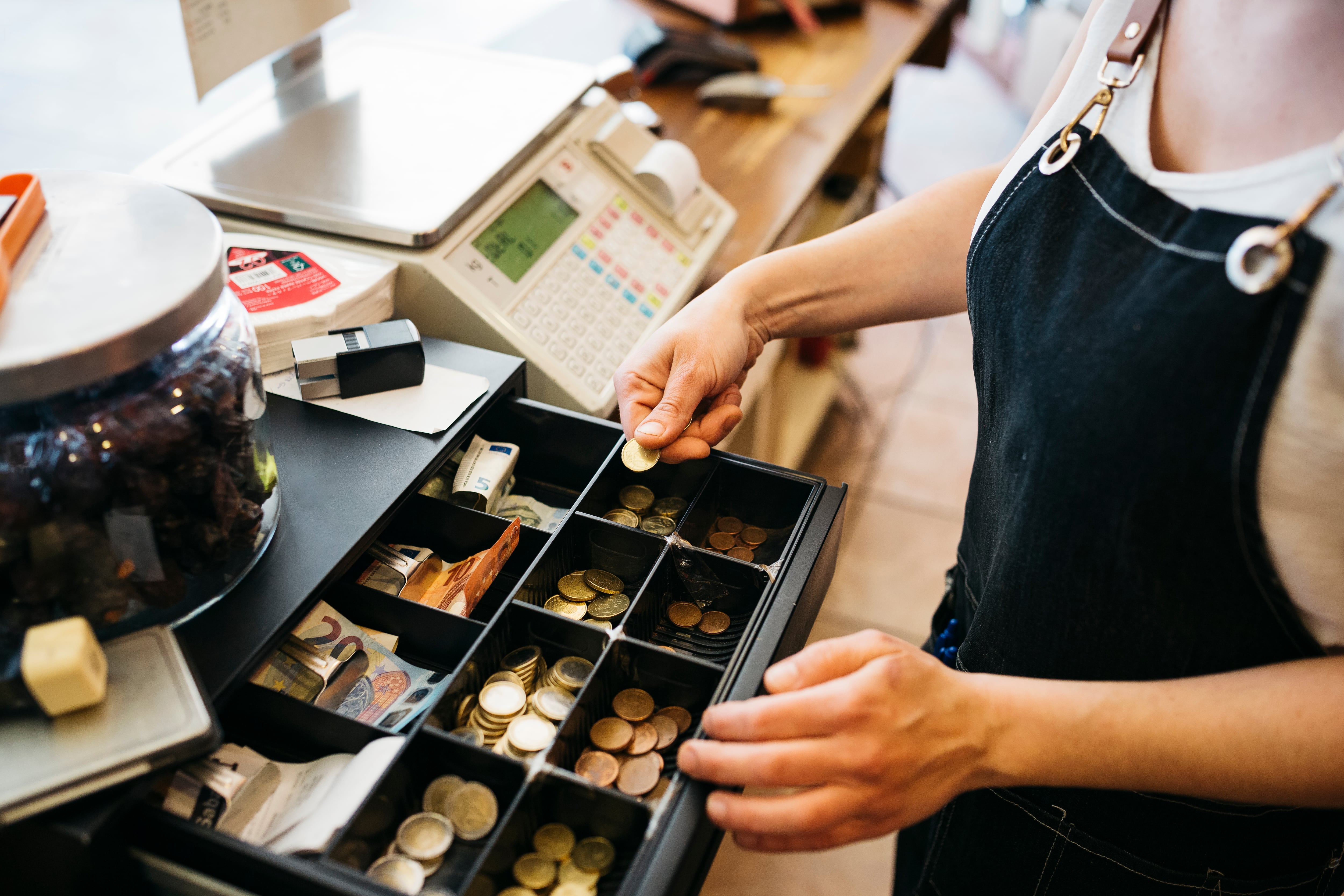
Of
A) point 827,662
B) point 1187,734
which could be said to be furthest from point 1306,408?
point 827,662

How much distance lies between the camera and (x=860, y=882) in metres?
1.65

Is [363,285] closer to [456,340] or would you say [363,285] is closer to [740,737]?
[456,340]

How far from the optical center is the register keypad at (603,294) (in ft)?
3.33

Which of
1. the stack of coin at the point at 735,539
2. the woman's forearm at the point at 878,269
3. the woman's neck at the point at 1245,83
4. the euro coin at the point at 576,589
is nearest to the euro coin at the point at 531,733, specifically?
the euro coin at the point at 576,589

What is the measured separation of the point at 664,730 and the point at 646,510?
21cm

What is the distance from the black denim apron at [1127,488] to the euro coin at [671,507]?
27 centimetres

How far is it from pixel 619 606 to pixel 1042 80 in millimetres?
3572

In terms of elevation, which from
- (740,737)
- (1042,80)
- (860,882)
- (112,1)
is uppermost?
(740,737)

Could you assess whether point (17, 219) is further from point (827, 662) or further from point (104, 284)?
point (827, 662)

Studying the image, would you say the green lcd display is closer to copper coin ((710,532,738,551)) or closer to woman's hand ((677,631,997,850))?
copper coin ((710,532,738,551))

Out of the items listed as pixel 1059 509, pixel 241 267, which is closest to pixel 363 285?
pixel 241 267

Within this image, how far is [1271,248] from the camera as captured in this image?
56 centimetres

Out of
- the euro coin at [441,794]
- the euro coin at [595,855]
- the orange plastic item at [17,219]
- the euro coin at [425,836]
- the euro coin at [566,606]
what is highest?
the orange plastic item at [17,219]

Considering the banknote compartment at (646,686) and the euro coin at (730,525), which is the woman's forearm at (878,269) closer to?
the euro coin at (730,525)
